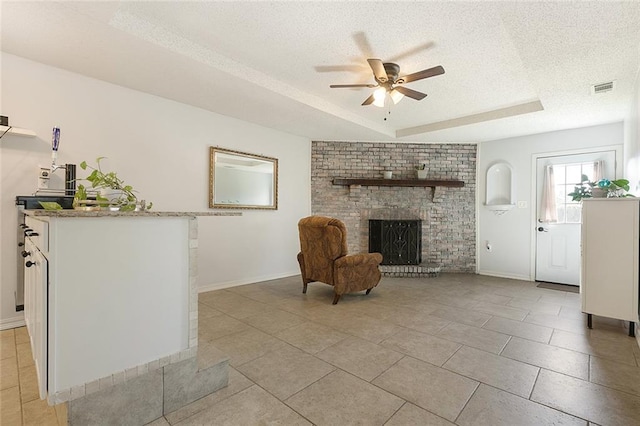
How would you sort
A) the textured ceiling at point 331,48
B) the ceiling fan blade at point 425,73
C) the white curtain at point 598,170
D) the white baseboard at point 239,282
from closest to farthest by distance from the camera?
the textured ceiling at point 331,48 → the ceiling fan blade at point 425,73 → the white baseboard at point 239,282 → the white curtain at point 598,170

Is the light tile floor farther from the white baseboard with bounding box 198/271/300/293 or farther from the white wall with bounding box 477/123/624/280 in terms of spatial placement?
the white wall with bounding box 477/123/624/280

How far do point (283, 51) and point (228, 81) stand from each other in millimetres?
727

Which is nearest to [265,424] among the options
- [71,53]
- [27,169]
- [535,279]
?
[27,169]

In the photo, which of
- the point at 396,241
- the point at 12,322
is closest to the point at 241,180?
the point at 12,322

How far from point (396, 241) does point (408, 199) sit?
869 mm

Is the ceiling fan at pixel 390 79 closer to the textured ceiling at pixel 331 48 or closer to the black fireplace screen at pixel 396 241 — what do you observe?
the textured ceiling at pixel 331 48

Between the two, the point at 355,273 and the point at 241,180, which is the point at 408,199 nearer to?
the point at 355,273

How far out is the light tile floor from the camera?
1.56 m

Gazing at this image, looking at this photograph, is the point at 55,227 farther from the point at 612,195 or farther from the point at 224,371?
the point at 612,195

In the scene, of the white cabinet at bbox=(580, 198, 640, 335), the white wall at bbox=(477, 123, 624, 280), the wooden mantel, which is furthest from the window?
the white cabinet at bbox=(580, 198, 640, 335)

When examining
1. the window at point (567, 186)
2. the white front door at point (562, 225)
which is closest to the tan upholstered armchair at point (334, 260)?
the white front door at point (562, 225)

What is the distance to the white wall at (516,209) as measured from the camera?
4730 millimetres

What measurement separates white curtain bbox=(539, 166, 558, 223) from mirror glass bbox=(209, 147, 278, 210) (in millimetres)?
4442

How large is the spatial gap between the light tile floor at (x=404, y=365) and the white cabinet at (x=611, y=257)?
253mm
